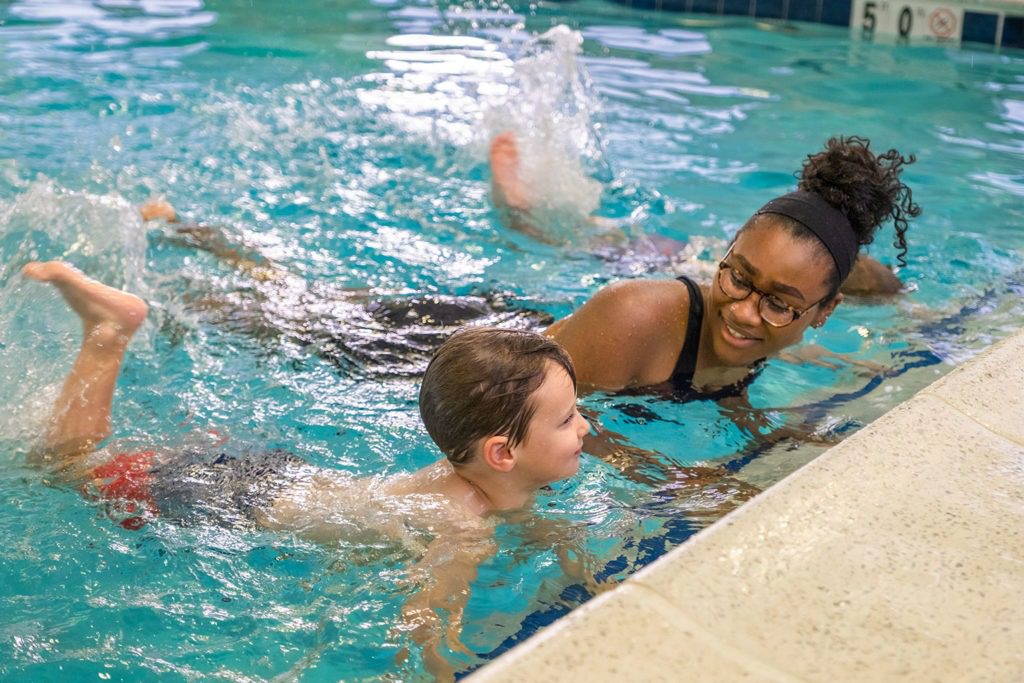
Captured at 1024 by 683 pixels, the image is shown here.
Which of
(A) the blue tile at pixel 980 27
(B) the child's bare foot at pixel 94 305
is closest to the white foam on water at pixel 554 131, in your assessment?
(B) the child's bare foot at pixel 94 305

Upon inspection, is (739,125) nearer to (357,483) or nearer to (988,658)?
(357,483)

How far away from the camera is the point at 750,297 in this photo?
3014 millimetres

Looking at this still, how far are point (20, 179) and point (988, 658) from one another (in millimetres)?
5009

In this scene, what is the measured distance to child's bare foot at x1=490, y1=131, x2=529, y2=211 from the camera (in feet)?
16.9

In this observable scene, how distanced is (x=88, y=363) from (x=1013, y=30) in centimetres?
905

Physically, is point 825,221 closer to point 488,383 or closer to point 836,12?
point 488,383

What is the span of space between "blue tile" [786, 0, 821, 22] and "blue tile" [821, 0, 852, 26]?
71mm

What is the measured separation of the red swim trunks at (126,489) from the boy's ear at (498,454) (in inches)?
34.5

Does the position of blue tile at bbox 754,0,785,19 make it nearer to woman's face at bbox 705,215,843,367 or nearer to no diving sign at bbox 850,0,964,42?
no diving sign at bbox 850,0,964,42

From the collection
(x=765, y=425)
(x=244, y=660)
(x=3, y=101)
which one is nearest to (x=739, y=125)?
(x=765, y=425)

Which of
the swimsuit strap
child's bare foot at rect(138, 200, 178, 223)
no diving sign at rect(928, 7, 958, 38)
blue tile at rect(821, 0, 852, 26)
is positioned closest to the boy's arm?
the swimsuit strap

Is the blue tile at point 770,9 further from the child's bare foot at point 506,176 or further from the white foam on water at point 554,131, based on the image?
the child's bare foot at point 506,176

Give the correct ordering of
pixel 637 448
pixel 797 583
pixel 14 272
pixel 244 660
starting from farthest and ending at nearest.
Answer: pixel 14 272
pixel 637 448
pixel 244 660
pixel 797 583

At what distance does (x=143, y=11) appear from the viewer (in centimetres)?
991
